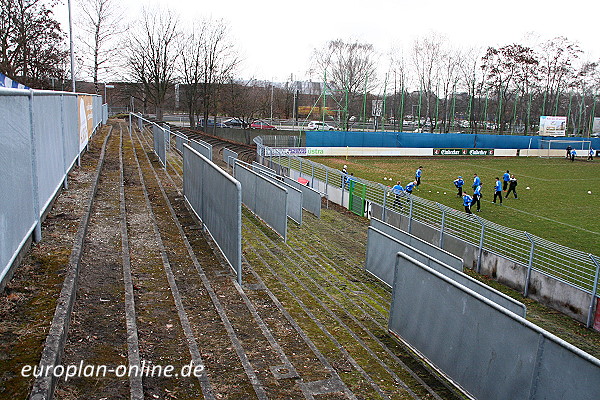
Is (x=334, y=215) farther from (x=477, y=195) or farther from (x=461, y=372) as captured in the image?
(x=461, y=372)

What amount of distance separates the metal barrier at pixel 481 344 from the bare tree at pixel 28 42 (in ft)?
81.7

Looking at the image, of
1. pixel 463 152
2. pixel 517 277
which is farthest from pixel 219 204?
pixel 463 152

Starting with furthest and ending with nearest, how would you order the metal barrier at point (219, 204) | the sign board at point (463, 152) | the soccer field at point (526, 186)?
the sign board at point (463, 152) < the soccer field at point (526, 186) < the metal barrier at point (219, 204)

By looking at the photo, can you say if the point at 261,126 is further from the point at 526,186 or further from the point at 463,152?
Result: the point at 526,186

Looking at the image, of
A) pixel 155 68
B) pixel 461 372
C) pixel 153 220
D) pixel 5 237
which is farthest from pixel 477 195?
pixel 155 68

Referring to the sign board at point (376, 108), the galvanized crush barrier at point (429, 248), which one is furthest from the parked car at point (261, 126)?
the galvanized crush barrier at point (429, 248)

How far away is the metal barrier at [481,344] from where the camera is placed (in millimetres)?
3855

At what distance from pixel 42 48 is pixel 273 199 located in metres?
25.5

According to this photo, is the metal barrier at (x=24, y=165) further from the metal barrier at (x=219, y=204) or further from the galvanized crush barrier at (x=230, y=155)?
the galvanized crush barrier at (x=230, y=155)

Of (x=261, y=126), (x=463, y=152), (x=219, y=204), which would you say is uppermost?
(x=261, y=126)

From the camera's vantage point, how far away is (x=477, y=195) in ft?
71.3

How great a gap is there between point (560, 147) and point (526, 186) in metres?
32.1

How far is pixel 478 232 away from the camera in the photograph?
16.0 metres

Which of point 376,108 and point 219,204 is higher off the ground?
point 376,108
